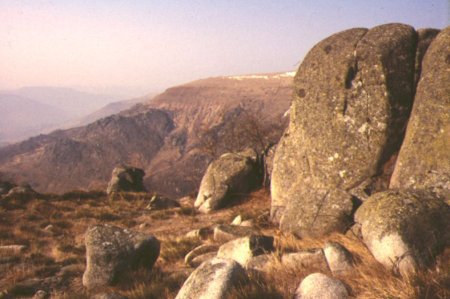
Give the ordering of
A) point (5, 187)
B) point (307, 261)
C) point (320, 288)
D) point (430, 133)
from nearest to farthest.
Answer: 1. point (320, 288)
2. point (307, 261)
3. point (430, 133)
4. point (5, 187)

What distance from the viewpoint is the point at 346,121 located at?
1213cm

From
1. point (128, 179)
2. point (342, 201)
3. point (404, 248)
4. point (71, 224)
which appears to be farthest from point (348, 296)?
point (128, 179)

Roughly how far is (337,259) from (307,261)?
1.60ft

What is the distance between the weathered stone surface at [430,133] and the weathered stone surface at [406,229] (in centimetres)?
311

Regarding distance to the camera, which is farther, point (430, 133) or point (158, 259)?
point (158, 259)

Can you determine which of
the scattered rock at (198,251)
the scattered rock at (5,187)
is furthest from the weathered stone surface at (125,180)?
the scattered rock at (198,251)

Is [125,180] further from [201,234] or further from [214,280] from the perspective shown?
[214,280]

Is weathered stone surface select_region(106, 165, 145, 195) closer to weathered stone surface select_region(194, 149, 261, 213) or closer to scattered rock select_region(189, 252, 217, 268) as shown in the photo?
weathered stone surface select_region(194, 149, 261, 213)

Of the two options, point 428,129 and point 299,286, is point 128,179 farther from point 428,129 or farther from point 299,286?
point 299,286

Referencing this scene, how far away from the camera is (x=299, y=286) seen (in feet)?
16.9

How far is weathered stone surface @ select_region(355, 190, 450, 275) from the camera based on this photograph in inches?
224

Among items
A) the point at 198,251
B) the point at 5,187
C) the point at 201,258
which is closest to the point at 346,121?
the point at 198,251

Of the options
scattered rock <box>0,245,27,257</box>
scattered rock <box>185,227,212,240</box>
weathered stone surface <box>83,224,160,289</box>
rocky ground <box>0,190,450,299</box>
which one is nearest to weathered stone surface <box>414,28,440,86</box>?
rocky ground <box>0,190,450,299</box>

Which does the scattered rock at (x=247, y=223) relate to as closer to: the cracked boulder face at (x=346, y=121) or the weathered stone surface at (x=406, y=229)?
the cracked boulder face at (x=346, y=121)
